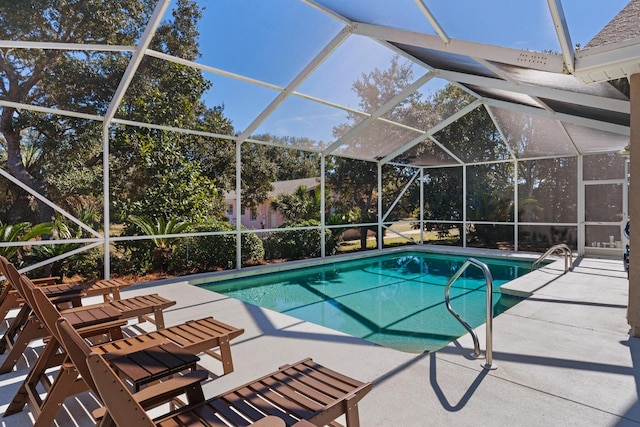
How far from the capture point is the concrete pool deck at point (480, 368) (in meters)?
2.53

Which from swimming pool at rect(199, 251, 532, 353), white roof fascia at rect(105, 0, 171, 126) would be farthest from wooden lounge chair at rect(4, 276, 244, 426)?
white roof fascia at rect(105, 0, 171, 126)

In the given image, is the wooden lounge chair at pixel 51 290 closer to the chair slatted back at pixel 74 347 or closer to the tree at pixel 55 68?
the chair slatted back at pixel 74 347

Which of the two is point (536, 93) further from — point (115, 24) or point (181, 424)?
point (115, 24)

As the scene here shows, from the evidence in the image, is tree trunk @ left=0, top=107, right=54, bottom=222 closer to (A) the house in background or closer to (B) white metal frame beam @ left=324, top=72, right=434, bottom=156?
(A) the house in background

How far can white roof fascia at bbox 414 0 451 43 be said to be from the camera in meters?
4.33

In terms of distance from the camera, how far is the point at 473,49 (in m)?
4.45

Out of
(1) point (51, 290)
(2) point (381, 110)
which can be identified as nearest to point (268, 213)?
(2) point (381, 110)

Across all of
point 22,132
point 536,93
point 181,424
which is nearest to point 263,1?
point 536,93

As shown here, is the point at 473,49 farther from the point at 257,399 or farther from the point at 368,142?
the point at 368,142

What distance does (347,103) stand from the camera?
7.97 m

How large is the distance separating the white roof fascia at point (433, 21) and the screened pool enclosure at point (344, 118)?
18 mm

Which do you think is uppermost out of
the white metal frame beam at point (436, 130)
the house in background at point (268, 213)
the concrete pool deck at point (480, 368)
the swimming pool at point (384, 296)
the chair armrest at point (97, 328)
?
the white metal frame beam at point (436, 130)

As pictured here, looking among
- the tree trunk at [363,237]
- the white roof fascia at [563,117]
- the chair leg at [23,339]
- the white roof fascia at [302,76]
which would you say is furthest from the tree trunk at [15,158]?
the white roof fascia at [563,117]

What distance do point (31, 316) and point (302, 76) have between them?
5189 millimetres
